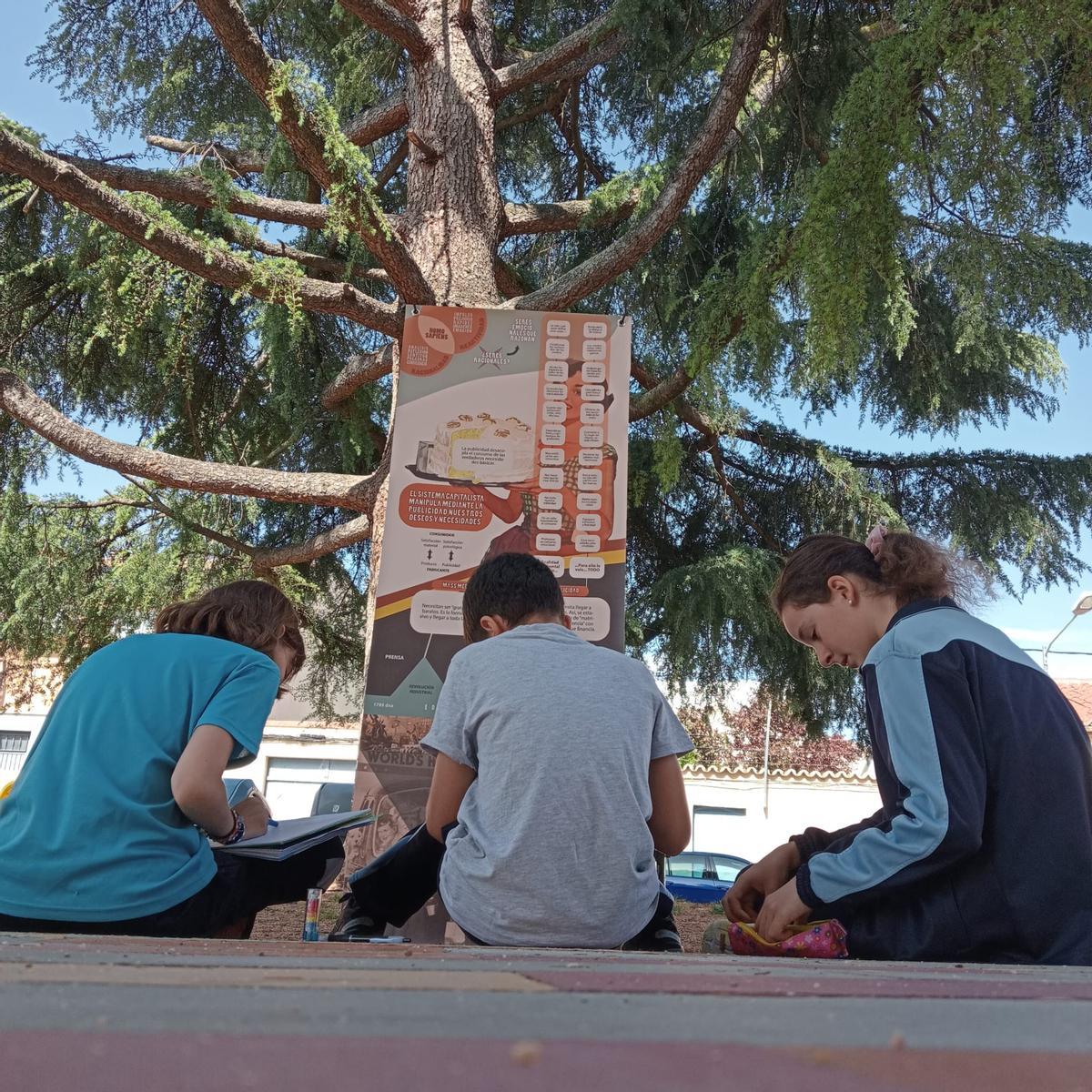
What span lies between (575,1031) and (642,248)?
546cm

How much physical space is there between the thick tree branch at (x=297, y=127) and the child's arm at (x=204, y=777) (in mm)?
3172

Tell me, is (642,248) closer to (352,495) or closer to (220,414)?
(352,495)

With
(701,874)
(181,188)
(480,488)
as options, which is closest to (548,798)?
(480,488)

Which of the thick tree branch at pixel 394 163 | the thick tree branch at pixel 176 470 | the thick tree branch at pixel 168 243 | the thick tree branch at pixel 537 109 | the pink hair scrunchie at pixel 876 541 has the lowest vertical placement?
the pink hair scrunchie at pixel 876 541

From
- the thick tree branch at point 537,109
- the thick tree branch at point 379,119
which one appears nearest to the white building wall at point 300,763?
the thick tree branch at point 537,109

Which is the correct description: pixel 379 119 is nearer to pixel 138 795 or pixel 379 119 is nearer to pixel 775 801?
pixel 138 795

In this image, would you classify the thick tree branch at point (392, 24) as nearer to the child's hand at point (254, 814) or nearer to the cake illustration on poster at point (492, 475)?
the cake illustration on poster at point (492, 475)

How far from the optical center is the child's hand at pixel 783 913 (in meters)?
1.95

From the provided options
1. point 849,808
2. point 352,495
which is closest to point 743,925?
point 352,495

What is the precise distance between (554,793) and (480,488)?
8.71ft

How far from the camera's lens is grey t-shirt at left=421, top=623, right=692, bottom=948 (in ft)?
5.99

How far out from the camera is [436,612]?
420 centimetres

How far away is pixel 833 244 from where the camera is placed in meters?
3.65

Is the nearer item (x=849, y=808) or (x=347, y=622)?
(x=347, y=622)
